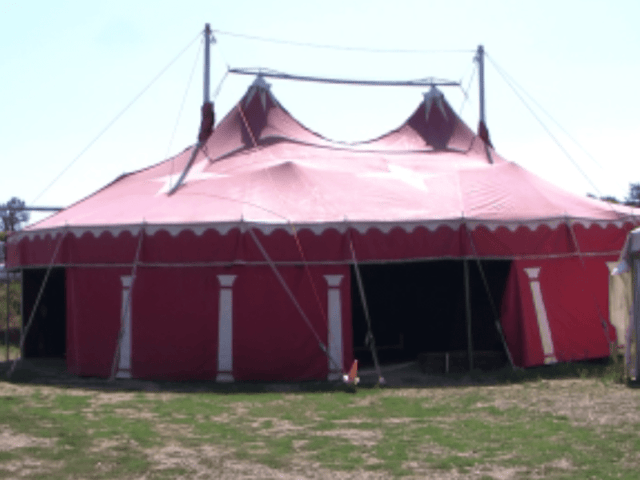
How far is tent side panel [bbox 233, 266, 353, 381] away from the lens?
10273 mm

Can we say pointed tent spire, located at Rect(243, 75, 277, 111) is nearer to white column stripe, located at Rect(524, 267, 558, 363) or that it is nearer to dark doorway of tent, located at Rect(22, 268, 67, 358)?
dark doorway of tent, located at Rect(22, 268, 67, 358)

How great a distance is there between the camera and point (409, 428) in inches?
273

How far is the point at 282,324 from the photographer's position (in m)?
10.3

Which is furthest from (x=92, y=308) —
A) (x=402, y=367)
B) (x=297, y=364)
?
(x=402, y=367)

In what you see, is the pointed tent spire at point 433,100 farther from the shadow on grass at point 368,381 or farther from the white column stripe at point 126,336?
the white column stripe at point 126,336

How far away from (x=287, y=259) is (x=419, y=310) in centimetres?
406

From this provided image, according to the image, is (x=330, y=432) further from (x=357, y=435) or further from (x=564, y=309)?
(x=564, y=309)

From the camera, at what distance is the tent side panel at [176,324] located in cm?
1031

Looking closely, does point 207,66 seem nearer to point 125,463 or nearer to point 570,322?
point 570,322

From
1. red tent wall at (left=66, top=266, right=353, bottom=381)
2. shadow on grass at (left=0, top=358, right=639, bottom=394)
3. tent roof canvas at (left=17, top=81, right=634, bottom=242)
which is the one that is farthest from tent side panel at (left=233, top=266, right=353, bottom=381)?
tent roof canvas at (left=17, top=81, right=634, bottom=242)

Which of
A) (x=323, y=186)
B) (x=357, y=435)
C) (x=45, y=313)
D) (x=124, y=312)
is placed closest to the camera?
(x=357, y=435)

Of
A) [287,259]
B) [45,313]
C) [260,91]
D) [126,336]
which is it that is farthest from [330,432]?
[260,91]

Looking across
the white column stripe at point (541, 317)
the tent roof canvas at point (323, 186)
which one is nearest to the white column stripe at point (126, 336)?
the tent roof canvas at point (323, 186)

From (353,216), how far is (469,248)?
5.53 ft
